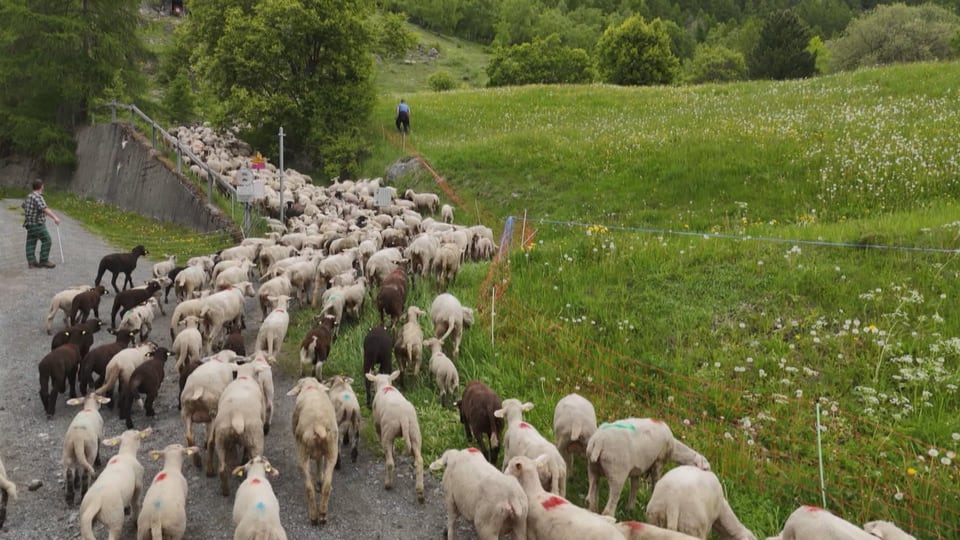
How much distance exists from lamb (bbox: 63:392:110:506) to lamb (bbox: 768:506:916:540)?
24.6ft

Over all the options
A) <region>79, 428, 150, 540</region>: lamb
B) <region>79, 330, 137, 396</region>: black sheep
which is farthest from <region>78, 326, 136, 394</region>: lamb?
<region>79, 428, 150, 540</region>: lamb

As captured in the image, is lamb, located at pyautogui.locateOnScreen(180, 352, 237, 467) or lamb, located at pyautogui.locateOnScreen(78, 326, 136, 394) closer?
lamb, located at pyautogui.locateOnScreen(180, 352, 237, 467)

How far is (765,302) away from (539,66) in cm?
7228

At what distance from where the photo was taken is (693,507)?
6.09m

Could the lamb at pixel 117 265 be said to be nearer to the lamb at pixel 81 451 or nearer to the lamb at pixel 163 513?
the lamb at pixel 81 451

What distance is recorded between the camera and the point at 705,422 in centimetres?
860

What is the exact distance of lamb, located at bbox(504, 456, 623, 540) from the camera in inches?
216

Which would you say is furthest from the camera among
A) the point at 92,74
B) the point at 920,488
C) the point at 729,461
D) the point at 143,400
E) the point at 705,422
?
the point at 92,74

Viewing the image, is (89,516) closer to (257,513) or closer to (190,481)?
(257,513)

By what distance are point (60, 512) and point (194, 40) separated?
104 feet

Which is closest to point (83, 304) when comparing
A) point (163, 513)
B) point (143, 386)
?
point (143, 386)

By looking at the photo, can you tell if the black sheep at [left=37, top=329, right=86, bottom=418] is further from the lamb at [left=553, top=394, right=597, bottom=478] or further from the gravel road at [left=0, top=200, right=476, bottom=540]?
the lamb at [left=553, top=394, right=597, bottom=478]

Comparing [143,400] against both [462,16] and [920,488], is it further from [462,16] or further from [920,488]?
[462,16]

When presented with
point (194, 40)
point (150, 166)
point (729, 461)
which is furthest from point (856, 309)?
A: point (194, 40)
